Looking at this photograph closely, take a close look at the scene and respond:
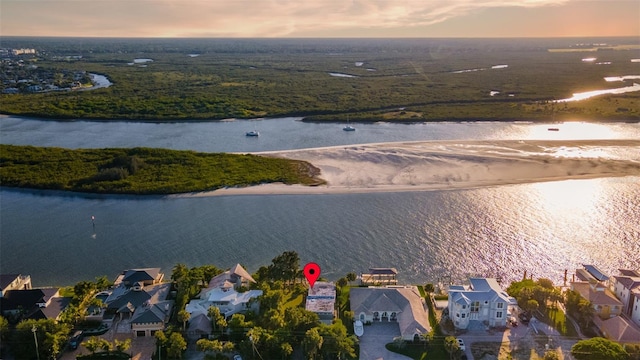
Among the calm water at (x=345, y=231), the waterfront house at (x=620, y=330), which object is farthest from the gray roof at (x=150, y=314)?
the waterfront house at (x=620, y=330)

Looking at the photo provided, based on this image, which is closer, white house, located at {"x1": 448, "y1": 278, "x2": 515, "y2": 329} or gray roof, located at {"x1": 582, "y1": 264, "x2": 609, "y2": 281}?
white house, located at {"x1": 448, "y1": 278, "x2": 515, "y2": 329}

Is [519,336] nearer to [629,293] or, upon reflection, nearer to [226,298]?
[629,293]

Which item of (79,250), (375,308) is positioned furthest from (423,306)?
(79,250)

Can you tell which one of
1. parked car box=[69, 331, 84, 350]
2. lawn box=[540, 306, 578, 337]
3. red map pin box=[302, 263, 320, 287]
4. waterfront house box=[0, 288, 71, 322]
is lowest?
parked car box=[69, 331, 84, 350]

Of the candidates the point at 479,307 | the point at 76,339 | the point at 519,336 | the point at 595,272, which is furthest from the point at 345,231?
the point at 76,339

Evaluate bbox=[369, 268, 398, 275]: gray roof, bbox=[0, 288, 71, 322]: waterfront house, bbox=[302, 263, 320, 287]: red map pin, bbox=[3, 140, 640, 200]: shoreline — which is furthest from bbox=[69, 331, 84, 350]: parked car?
bbox=[3, 140, 640, 200]: shoreline

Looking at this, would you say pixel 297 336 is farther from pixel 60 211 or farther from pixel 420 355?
pixel 60 211

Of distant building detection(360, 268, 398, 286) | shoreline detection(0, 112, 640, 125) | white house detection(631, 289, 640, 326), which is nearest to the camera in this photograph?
white house detection(631, 289, 640, 326)

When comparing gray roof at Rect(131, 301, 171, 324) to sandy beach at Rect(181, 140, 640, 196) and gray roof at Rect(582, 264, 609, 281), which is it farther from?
gray roof at Rect(582, 264, 609, 281)
